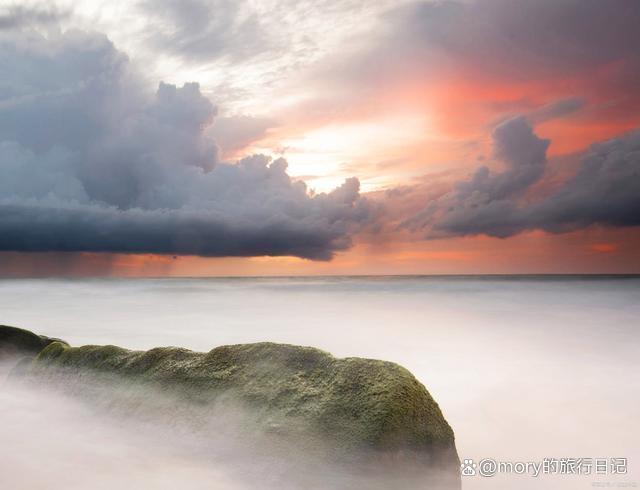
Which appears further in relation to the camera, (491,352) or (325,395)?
(491,352)

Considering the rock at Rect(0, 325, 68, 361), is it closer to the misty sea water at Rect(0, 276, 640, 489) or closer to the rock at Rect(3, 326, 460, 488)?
the rock at Rect(3, 326, 460, 488)

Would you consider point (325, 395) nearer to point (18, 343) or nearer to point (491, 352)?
point (18, 343)

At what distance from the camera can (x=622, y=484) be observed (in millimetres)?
8250

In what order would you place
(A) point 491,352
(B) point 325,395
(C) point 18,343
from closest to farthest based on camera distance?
(B) point 325,395, (C) point 18,343, (A) point 491,352

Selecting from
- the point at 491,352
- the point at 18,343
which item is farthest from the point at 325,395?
the point at 491,352

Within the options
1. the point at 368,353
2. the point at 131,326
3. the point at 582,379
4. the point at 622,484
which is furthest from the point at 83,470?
the point at 131,326

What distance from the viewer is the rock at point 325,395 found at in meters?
5.57

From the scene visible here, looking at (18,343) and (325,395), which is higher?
(18,343)

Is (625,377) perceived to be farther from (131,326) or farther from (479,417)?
(131,326)

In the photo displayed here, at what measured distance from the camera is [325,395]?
237 inches

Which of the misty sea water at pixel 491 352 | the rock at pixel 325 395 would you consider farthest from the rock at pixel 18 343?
the misty sea water at pixel 491 352

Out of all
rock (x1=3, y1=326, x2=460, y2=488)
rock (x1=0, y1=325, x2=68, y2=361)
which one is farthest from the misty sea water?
rock (x1=0, y1=325, x2=68, y2=361)

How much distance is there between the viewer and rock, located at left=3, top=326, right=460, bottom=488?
5566mm

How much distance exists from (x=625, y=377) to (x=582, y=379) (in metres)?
1.27
